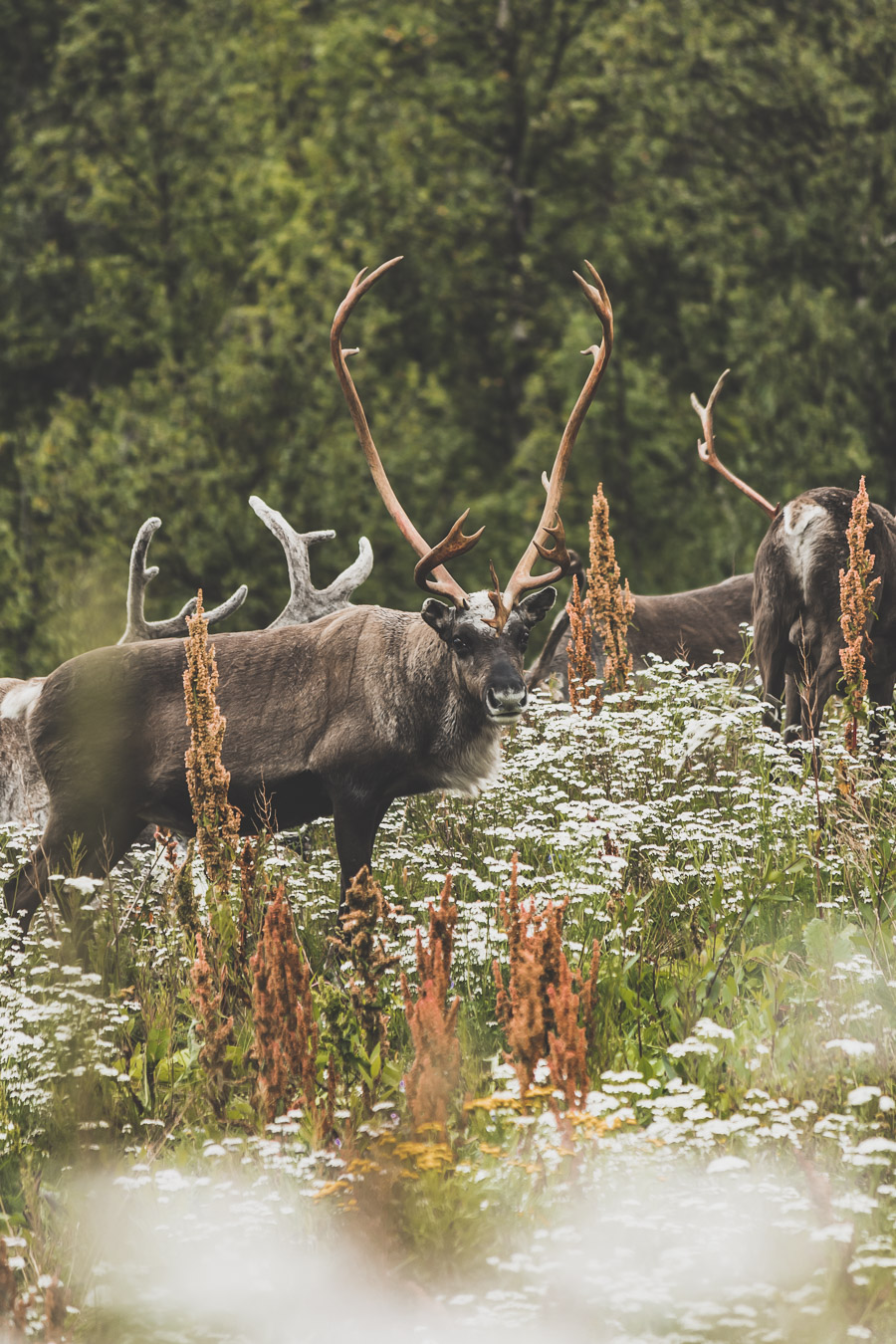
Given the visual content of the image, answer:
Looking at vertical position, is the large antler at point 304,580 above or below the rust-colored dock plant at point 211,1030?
above

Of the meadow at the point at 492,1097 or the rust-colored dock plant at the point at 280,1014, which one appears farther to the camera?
the rust-colored dock plant at the point at 280,1014

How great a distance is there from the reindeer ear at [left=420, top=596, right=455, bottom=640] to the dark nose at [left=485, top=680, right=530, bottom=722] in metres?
0.40

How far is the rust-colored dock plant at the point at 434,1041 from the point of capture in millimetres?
4070

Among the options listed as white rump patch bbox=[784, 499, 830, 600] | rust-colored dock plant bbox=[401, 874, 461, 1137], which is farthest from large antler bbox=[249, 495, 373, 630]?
rust-colored dock plant bbox=[401, 874, 461, 1137]

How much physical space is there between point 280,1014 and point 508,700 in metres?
1.92

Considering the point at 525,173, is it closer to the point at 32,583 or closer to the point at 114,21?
the point at 114,21

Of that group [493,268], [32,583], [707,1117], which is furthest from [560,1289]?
[493,268]

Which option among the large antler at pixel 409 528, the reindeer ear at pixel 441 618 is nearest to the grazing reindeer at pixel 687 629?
the large antler at pixel 409 528

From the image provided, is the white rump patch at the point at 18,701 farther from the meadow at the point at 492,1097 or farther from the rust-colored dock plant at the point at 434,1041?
the rust-colored dock plant at the point at 434,1041

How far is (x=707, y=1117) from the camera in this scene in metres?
4.33

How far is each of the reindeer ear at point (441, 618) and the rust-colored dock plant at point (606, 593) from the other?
126 cm


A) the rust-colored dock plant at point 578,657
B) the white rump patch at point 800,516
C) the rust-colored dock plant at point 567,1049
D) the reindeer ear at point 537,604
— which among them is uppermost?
the white rump patch at point 800,516

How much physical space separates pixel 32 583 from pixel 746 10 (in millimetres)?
13161

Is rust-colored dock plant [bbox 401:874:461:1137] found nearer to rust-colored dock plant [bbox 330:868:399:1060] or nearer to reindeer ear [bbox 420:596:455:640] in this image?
rust-colored dock plant [bbox 330:868:399:1060]
